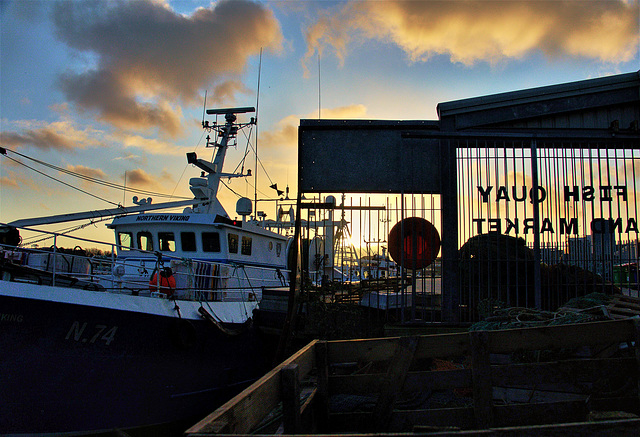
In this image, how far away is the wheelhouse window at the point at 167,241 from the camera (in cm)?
1246

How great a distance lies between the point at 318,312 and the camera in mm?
8570

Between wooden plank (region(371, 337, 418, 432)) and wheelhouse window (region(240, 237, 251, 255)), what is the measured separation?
951 centimetres

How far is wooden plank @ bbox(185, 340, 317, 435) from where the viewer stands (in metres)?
2.21

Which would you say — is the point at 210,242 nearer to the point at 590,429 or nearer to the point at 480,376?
the point at 480,376

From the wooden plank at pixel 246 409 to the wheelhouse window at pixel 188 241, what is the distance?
9601 mm

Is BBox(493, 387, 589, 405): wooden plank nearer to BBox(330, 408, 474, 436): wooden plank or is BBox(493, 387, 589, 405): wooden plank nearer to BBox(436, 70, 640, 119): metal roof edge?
BBox(330, 408, 474, 436): wooden plank

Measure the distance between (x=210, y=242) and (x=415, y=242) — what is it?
622cm

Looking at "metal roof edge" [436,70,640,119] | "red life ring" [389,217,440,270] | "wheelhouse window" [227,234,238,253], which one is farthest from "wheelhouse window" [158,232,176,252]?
"metal roof edge" [436,70,640,119]

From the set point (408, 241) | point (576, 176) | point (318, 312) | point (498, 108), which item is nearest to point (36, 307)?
point (318, 312)

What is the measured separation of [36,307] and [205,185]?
8.65 m

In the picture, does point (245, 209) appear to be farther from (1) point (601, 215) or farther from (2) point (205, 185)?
(1) point (601, 215)

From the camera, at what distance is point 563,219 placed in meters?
8.32

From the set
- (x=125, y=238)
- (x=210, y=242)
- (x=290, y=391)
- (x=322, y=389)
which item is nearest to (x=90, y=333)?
(x=322, y=389)

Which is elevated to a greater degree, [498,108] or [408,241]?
[498,108]
